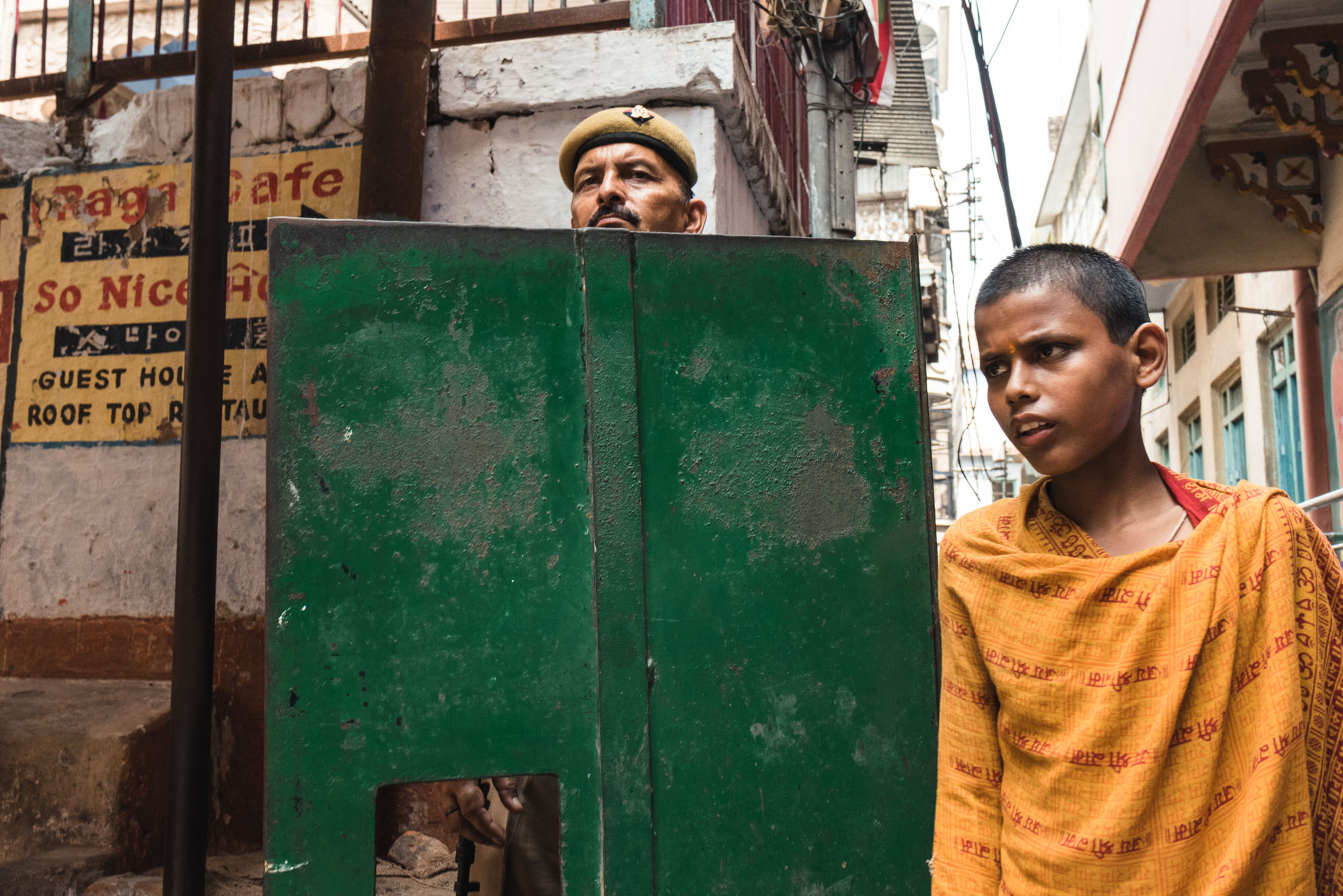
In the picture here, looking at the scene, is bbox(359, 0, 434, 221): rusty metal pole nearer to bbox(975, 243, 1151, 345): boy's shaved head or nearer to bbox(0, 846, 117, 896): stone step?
bbox(0, 846, 117, 896): stone step

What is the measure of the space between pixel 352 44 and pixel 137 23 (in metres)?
8.13

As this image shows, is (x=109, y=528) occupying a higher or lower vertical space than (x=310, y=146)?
lower

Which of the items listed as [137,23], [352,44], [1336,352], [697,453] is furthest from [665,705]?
[137,23]

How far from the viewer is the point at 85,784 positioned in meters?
2.94

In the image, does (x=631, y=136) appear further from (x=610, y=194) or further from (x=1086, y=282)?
(x=1086, y=282)

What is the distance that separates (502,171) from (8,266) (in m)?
1.87

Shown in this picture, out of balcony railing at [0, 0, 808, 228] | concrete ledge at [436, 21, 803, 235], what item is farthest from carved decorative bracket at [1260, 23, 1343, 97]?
concrete ledge at [436, 21, 803, 235]

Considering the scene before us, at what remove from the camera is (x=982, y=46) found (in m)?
6.72

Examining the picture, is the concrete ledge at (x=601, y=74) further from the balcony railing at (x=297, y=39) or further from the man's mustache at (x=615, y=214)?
the man's mustache at (x=615, y=214)

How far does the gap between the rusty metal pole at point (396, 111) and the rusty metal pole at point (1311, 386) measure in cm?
A: 605

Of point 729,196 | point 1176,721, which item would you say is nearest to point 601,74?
point 729,196

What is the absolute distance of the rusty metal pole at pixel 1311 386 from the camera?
6.80 meters

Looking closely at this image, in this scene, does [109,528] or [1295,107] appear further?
[1295,107]

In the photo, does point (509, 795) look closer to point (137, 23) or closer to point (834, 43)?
point (834, 43)
